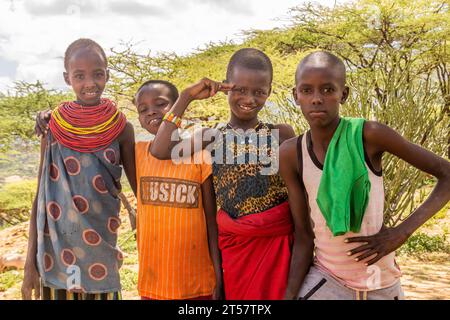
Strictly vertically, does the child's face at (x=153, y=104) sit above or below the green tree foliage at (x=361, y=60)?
below

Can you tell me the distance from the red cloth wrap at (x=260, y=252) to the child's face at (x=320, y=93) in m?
0.43

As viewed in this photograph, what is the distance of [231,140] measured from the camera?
238 cm

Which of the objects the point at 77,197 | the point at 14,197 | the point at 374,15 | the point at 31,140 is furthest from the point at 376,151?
the point at 14,197

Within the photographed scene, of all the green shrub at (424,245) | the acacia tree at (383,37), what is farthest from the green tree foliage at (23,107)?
the green shrub at (424,245)

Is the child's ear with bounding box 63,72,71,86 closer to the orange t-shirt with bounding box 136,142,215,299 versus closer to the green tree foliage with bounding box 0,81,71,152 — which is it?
the orange t-shirt with bounding box 136,142,215,299

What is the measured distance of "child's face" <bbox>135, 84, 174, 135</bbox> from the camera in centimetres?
256

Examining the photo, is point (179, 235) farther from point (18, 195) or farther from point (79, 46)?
point (18, 195)

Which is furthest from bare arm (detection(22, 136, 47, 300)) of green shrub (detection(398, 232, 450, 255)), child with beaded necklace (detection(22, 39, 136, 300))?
green shrub (detection(398, 232, 450, 255))

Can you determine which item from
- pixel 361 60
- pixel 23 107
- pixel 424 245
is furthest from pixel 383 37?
pixel 23 107

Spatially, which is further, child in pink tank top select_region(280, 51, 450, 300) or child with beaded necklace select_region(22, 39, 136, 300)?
child with beaded necklace select_region(22, 39, 136, 300)

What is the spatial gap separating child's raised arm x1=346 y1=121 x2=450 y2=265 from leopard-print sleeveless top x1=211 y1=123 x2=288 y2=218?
1.46 feet

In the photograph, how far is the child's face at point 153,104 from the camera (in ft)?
8.39

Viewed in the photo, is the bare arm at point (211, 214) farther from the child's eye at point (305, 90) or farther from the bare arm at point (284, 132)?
the child's eye at point (305, 90)
